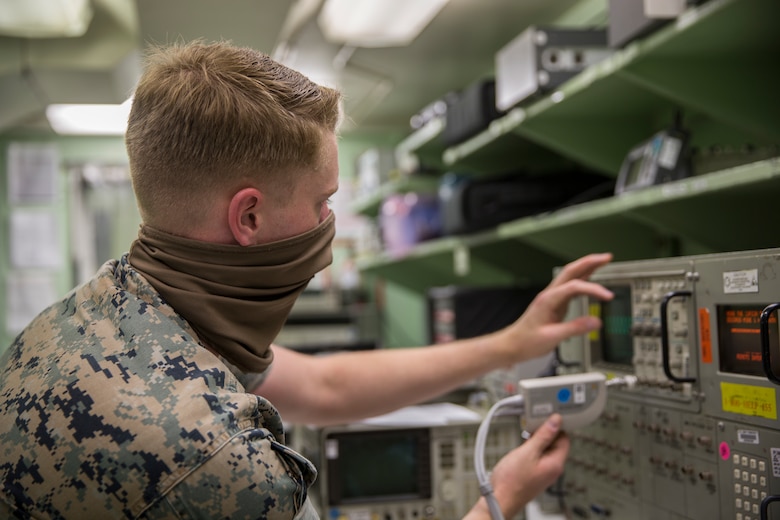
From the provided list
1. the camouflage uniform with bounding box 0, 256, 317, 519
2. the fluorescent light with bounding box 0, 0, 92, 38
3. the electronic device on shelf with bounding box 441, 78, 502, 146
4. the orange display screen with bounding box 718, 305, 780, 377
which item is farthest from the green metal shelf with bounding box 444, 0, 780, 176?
the fluorescent light with bounding box 0, 0, 92, 38

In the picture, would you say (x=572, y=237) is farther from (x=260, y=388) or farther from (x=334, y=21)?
(x=334, y=21)

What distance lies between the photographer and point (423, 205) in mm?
4320

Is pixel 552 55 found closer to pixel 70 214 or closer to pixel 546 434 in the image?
pixel 546 434

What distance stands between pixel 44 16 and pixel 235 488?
3321 millimetres

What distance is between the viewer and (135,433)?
3.44ft

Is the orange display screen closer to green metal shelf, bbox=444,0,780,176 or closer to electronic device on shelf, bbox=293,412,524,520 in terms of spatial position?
green metal shelf, bbox=444,0,780,176

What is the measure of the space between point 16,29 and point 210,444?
11.4 ft

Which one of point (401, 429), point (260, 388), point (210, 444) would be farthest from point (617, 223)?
point (210, 444)

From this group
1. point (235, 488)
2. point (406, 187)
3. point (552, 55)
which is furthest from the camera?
point (406, 187)

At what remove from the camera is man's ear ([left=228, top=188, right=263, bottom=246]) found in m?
1.22

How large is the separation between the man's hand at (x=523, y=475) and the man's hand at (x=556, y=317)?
31 cm

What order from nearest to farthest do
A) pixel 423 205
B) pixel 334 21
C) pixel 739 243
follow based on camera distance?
pixel 739 243 → pixel 334 21 → pixel 423 205

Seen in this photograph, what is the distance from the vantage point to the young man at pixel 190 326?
3.43 ft

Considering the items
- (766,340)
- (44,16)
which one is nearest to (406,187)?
(44,16)
